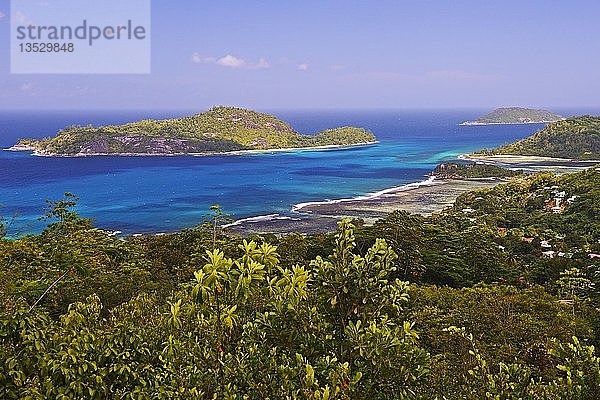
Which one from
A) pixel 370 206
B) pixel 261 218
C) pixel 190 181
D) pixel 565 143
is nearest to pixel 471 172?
pixel 370 206

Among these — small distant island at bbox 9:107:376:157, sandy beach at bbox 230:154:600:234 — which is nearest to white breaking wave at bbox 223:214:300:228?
sandy beach at bbox 230:154:600:234

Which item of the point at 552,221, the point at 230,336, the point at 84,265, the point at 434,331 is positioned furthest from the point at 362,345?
the point at 552,221

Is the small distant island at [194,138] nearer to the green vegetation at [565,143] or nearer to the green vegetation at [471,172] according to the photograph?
the green vegetation at [565,143]

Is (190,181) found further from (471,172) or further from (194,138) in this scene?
(194,138)

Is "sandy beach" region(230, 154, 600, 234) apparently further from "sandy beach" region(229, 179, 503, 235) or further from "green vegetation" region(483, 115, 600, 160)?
"green vegetation" region(483, 115, 600, 160)

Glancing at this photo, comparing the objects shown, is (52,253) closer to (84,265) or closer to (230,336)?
(84,265)

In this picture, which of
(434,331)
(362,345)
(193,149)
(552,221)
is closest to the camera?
(362,345)
